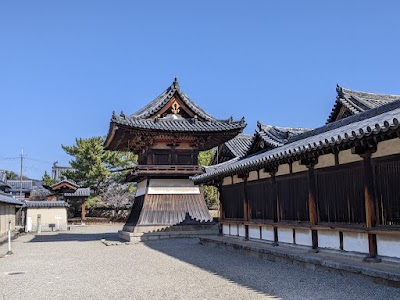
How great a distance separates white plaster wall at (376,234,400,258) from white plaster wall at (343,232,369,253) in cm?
48

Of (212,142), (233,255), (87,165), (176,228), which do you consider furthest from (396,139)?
(87,165)

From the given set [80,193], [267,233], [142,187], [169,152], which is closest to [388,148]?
[267,233]

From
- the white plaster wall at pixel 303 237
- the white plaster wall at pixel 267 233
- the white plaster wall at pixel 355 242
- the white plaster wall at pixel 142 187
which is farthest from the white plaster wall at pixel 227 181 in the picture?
the white plaster wall at pixel 355 242

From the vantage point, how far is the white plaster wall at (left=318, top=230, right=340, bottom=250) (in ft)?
34.7

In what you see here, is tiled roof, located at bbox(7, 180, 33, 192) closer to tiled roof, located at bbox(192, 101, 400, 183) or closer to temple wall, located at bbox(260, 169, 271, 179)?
tiled roof, located at bbox(192, 101, 400, 183)

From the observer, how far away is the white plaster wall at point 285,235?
12.9 metres

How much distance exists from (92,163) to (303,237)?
135 feet

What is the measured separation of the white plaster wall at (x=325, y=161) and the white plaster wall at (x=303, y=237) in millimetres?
2053

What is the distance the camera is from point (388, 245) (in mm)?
8734

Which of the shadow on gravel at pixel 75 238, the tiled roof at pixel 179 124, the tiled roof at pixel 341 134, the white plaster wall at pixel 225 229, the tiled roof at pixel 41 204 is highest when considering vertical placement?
the tiled roof at pixel 179 124

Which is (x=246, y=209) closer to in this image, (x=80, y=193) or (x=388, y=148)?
(x=388, y=148)

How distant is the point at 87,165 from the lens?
4934 centimetres

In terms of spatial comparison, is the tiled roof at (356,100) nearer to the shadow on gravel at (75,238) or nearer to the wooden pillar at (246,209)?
the wooden pillar at (246,209)

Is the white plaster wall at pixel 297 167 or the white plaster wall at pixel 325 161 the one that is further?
the white plaster wall at pixel 297 167
